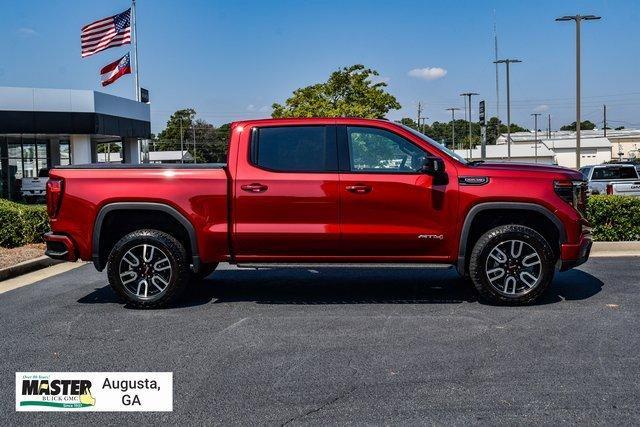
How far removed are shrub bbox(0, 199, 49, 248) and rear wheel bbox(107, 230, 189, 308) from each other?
525 cm

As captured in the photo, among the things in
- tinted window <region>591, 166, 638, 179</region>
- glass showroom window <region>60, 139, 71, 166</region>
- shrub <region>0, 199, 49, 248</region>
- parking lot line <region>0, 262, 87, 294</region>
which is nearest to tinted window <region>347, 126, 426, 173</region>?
parking lot line <region>0, 262, 87, 294</region>

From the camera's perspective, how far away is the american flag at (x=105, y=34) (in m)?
26.7

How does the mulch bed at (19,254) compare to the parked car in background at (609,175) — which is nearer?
the mulch bed at (19,254)

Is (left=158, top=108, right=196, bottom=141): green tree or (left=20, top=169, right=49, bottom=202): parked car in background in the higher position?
(left=158, top=108, right=196, bottom=141): green tree

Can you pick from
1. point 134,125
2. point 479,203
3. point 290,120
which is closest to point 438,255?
point 479,203

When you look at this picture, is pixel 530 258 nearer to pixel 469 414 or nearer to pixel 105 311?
pixel 469 414

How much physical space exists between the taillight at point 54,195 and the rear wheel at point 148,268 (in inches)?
29.6

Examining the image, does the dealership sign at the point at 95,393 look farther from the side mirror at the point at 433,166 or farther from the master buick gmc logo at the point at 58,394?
the side mirror at the point at 433,166

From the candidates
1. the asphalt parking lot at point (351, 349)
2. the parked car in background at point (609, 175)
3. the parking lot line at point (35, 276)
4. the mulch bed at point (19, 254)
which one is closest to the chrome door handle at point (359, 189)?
the asphalt parking lot at point (351, 349)

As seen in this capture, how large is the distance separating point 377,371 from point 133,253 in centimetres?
322

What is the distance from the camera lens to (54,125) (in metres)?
26.6

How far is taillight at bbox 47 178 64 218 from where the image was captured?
6.76 m

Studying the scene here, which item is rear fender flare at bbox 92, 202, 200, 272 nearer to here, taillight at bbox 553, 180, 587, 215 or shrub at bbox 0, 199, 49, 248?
taillight at bbox 553, 180, 587, 215

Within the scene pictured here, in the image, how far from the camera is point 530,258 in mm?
6555
